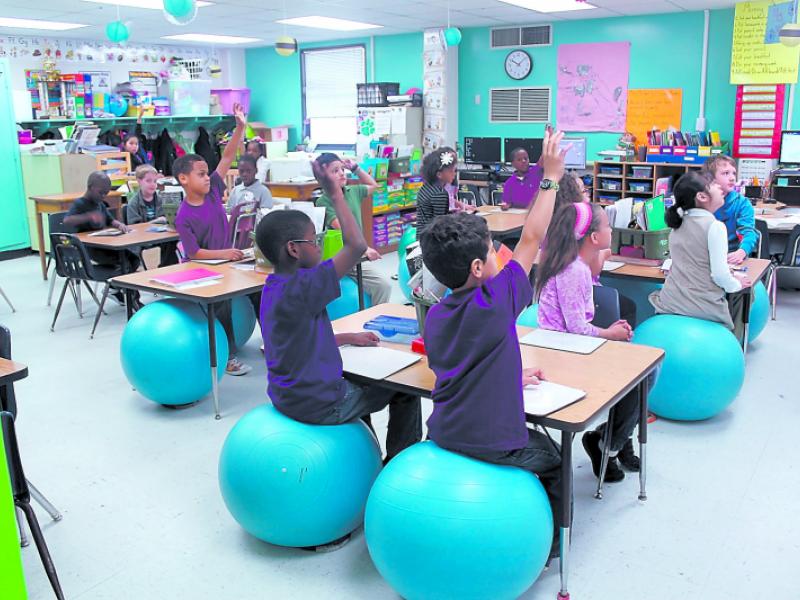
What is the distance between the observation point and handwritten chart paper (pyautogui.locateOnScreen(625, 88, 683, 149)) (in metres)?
9.07

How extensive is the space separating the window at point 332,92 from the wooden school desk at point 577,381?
31.2ft

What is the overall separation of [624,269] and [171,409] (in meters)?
2.65

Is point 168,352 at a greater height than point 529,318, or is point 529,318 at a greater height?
point 529,318

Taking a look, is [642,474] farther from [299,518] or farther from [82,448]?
[82,448]

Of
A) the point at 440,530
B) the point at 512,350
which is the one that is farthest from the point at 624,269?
the point at 440,530

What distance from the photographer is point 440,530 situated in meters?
2.12

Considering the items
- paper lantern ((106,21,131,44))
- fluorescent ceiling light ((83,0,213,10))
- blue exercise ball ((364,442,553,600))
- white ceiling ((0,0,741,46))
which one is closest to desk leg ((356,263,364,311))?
blue exercise ball ((364,442,553,600))

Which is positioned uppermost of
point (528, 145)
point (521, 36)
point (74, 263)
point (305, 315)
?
point (521, 36)

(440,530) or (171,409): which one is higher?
(440,530)

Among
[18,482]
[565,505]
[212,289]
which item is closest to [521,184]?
[212,289]

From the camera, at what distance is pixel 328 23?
32.4 feet

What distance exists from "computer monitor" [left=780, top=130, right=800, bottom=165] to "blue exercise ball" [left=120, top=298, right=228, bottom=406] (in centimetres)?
608

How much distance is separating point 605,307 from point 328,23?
754 centimetres

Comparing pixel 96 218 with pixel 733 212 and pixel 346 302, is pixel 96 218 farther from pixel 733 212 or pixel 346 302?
pixel 733 212
